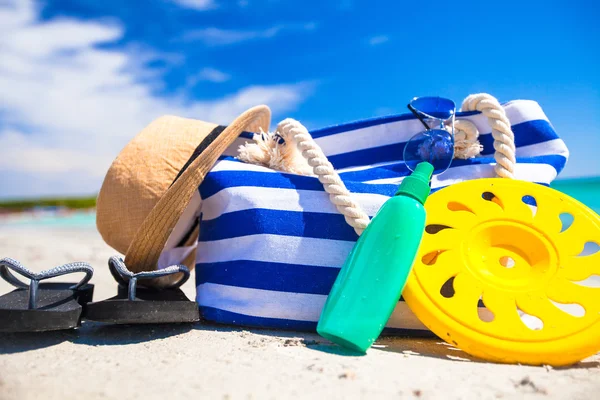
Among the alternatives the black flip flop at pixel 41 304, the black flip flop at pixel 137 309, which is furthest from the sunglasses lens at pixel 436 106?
the black flip flop at pixel 41 304

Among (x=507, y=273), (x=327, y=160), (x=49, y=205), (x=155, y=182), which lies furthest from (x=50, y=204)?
(x=507, y=273)

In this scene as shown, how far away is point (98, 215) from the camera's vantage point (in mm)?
1821

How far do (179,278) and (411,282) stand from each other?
1035 millimetres

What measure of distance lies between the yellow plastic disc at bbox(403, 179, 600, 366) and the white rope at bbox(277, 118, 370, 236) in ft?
0.74

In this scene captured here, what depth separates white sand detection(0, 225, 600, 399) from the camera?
981mm

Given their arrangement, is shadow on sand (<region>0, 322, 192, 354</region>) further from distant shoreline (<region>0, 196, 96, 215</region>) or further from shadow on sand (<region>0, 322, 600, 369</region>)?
distant shoreline (<region>0, 196, 96, 215</region>)

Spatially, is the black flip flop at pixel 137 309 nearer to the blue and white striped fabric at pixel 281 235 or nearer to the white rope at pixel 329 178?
the blue and white striped fabric at pixel 281 235

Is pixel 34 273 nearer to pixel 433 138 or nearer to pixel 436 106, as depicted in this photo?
pixel 433 138

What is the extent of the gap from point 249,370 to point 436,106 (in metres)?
1.25

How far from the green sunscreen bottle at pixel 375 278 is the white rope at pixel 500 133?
1.62 ft

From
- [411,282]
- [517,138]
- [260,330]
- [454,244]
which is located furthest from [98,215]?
[517,138]

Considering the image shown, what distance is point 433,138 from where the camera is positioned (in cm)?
172

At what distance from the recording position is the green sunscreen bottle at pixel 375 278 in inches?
48.7

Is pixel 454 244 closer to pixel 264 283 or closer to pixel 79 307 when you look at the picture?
pixel 264 283
